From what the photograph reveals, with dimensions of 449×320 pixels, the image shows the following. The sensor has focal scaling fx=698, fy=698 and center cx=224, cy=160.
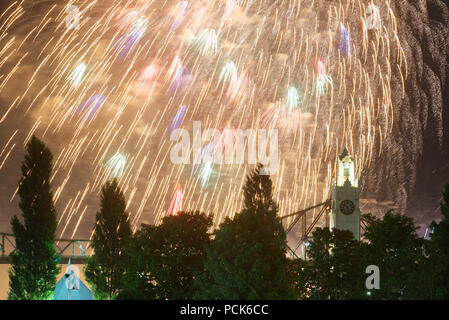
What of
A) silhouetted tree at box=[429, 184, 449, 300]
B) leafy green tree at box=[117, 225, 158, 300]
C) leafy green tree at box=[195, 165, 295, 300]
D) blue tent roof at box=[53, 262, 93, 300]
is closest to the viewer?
leafy green tree at box=[195, 165, 295, 300]

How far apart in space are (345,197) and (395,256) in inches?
953

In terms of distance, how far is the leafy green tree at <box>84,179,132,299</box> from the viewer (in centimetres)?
7231

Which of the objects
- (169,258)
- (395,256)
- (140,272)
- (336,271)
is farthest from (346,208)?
(140,272)

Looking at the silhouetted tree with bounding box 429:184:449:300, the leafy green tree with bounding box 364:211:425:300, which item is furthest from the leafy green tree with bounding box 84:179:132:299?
the silhouetted tree with bounding box 429:184:449:300

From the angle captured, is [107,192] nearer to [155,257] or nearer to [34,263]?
[34,263]

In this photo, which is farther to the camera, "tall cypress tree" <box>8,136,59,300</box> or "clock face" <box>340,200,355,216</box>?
"clock face" <box>340,200,355,216</box>

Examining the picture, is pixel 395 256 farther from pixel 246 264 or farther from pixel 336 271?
pixel 246 264

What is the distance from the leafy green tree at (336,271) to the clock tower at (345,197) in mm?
28785

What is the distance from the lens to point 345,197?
284 feet

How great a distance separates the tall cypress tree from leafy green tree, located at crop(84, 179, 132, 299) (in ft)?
19.4

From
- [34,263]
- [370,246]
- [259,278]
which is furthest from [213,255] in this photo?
[34,263]

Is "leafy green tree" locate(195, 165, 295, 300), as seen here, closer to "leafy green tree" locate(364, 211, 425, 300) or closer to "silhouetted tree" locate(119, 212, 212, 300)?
"silhouetted tree" locate(119, 212, 212, 300)

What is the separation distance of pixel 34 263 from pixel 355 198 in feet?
132

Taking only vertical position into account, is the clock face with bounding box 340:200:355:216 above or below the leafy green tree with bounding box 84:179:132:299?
above
